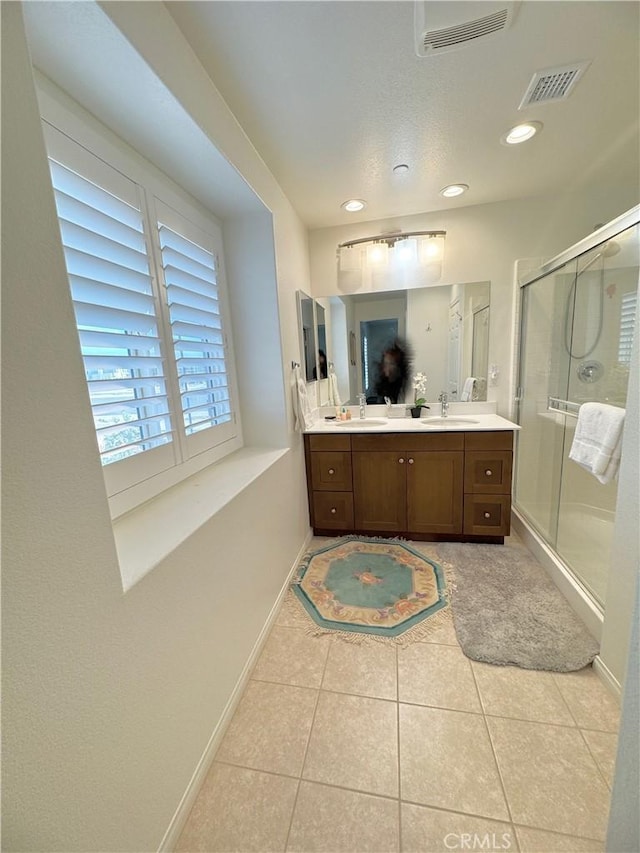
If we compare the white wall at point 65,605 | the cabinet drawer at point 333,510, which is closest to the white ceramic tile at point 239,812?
the white wall at point 65,605

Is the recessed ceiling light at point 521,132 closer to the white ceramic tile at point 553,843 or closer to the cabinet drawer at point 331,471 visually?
the cabinet drawer at point 331,471

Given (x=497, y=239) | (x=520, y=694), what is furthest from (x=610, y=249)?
(x=520, y=694)

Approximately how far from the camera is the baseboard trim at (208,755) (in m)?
0.91

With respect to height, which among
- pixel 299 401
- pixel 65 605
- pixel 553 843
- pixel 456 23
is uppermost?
pixel 456 23

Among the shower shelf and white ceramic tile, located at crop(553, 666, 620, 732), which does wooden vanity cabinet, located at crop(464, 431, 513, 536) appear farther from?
white ceramic tile, located at crop(553, 666, 620, 732)

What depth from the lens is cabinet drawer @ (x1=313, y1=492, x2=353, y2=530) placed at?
→ 2.43 meters

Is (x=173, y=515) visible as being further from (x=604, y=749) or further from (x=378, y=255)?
(x=378, y=255)

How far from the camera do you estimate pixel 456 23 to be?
1066 mm

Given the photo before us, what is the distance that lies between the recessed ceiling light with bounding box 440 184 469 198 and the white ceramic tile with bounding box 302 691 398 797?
2.83 meters

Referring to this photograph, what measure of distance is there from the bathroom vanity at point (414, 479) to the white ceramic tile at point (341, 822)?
4.97 ft

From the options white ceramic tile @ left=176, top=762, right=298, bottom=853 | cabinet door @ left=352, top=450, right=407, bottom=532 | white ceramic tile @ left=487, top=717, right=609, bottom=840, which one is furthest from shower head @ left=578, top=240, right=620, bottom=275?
white ceramic tile @ left=176, top=762, right=298, bottom=853

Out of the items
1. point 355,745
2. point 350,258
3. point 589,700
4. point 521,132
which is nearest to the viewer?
point 355,745

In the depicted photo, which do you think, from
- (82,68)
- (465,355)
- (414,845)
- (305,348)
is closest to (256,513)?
(414,845)

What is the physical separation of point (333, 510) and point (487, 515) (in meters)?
1.09
